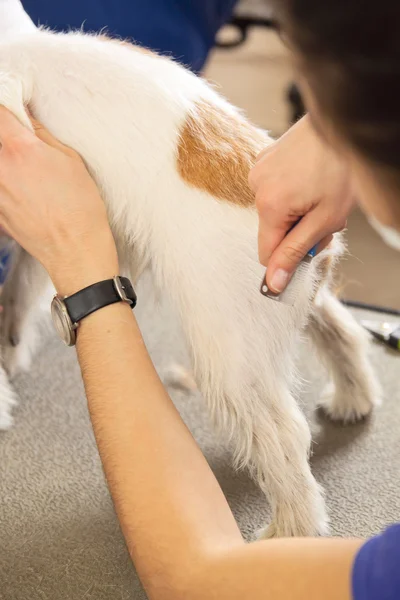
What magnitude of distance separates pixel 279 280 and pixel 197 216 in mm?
175

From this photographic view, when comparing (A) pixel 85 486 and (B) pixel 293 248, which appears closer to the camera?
(B) pixel 293 248

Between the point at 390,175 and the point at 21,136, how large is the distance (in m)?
0.62

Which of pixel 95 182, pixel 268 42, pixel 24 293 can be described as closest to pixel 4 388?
pixel 24 293

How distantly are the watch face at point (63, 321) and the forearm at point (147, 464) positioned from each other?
0.02m

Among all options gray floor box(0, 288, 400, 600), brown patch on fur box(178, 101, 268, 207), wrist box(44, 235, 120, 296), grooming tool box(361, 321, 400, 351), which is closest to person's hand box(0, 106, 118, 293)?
wrist box(44, 235, 120, 296)

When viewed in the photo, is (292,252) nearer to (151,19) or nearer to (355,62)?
(355,62)

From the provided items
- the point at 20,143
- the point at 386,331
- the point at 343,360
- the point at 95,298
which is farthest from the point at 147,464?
the point at 386,331

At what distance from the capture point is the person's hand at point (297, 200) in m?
0.71

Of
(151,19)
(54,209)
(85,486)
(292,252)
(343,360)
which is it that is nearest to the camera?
(292,252)

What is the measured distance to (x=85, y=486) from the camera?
107 cm

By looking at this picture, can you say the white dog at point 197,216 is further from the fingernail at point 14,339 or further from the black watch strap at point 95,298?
the fingernail at point 14,339

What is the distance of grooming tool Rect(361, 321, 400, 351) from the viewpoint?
1382mm

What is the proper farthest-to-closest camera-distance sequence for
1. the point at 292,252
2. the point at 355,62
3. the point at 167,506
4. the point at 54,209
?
A: the point at 54,209 → the point at 292,252 → the point at 167,506 → the point at 355,62

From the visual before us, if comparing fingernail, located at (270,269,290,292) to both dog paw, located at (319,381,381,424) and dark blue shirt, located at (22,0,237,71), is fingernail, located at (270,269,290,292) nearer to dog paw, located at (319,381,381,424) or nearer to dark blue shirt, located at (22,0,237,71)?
dog paw, located at (319,381,381,424)
